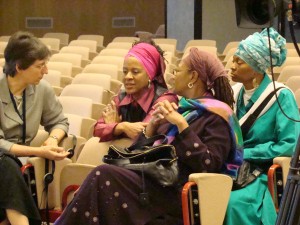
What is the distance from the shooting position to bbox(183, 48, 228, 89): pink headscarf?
12.1ft

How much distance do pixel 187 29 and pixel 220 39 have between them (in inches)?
21.0

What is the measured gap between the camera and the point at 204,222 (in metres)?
3.44

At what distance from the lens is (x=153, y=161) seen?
352cm

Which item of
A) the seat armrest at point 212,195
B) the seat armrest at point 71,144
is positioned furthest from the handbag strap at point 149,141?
the seat armrest at point 71,144

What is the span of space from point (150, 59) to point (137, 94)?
20 centimetres

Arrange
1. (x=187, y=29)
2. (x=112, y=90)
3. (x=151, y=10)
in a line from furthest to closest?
(x=151, y=10), (x=187, y=29), (x=112, y=90)

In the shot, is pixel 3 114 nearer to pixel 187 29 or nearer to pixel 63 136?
pixel 63 136

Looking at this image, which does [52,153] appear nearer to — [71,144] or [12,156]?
[12,156]

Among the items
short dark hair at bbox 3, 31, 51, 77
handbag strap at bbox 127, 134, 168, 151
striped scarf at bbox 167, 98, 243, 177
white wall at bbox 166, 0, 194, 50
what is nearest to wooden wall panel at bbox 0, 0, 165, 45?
white wall at bbox 166, 0, 194, 50

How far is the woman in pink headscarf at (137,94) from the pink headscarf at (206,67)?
1.13 ft

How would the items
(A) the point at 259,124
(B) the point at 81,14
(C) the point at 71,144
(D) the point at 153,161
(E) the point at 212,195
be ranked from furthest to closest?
(B) the point at 81,14
(C) the point at 71,144
(A) the point at 259,124
(D) the point at 153,161
(E) the point at 212,195

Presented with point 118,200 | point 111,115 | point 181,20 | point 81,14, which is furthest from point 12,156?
point 81,14

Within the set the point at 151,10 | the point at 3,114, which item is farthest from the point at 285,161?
the point at 151,10

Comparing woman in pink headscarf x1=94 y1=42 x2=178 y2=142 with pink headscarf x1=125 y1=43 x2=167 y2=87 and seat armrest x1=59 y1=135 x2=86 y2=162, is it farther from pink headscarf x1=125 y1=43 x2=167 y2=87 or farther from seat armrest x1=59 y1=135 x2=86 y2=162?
seat armrest x1=59 y1=135 x2=86 y2=162
